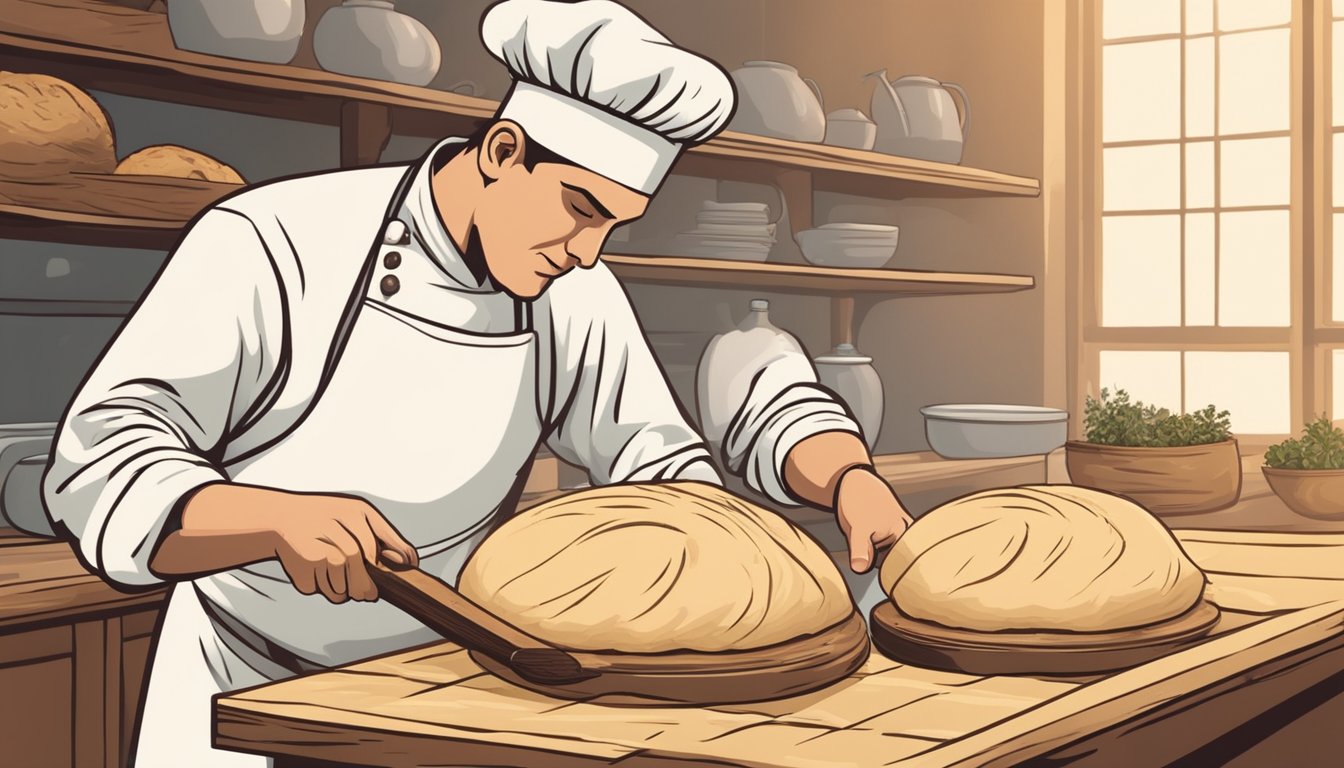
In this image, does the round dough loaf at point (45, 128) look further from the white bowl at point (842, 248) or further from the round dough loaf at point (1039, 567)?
the white bowl at point (842, 248)

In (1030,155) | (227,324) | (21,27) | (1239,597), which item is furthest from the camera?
(1030,155)

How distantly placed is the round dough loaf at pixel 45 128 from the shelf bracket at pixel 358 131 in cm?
47

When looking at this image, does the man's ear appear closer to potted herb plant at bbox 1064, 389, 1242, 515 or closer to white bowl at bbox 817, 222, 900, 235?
potted herb plant at bbox 1064, 389, 1242, 515

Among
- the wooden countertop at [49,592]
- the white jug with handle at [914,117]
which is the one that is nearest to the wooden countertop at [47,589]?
the wooden countertop at [49,592]

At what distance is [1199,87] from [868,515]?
9.88ft

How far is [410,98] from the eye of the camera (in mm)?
2506

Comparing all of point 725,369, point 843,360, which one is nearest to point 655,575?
point 725,369

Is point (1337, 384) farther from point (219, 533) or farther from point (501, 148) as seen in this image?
point (219, 533)

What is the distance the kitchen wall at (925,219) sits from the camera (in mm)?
3936

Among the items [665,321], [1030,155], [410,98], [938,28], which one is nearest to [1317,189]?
[1030,155]

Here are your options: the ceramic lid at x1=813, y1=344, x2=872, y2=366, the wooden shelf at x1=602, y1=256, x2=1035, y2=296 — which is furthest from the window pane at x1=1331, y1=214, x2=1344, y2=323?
the ceramic lid at x1=813, y1=344, x2=872, y2=366

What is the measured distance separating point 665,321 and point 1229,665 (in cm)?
309

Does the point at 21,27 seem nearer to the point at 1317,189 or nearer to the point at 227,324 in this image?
the point at 227,324

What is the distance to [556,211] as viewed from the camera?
4.83 feet
